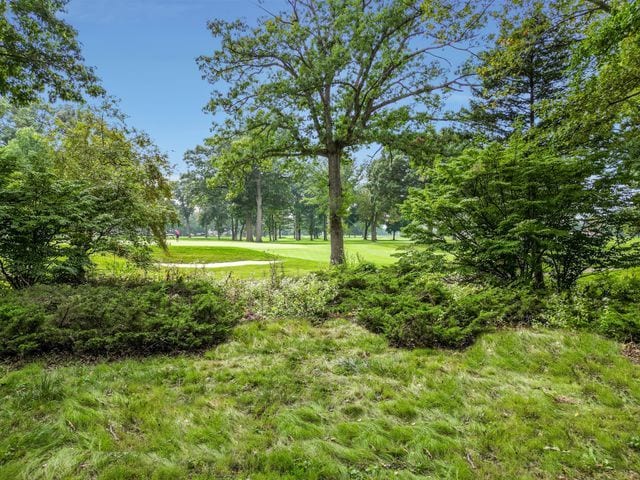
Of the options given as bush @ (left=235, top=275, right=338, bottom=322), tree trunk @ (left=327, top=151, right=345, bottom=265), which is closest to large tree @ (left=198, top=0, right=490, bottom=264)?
tree trunk @ (left=327, top=151, right=345, bottom=265)

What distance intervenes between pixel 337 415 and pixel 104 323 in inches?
140

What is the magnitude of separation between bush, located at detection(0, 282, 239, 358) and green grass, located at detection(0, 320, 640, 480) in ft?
1.16

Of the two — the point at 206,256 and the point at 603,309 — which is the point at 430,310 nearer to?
the point at 603,309

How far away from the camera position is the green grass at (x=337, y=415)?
2.16m

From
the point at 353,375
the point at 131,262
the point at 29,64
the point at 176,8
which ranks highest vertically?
the point at 176,8

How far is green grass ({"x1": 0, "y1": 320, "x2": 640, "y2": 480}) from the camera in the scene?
2.16 meters

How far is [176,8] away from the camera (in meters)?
8.02

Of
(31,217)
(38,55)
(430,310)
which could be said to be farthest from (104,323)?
(38,55)

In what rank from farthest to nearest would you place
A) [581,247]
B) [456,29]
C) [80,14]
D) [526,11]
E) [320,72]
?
1. [456,29]
2. [320,72]
3. [80,14]
4. [526,11]
5. [581,247]

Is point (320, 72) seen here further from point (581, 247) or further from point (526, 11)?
point (581, 247)

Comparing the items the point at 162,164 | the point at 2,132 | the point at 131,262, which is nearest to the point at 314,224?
the point at 2,132

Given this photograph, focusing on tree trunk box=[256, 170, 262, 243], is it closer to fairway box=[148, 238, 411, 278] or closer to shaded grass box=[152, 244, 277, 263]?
fairway box=[148, 238, 411, 278]

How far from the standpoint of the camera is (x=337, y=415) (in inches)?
109

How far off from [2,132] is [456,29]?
47.8 meters
